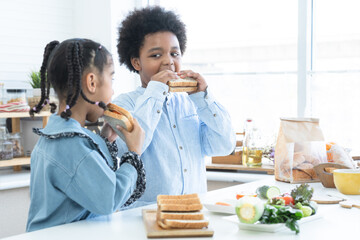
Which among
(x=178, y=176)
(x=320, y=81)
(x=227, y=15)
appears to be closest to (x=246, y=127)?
(x=320, y=81)

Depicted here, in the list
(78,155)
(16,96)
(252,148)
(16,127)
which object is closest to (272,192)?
(78,155)

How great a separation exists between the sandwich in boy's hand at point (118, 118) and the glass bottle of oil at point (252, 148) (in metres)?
1.41

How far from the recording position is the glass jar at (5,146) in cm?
326

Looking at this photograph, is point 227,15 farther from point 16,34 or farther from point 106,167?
point 106,167

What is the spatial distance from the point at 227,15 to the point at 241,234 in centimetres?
263

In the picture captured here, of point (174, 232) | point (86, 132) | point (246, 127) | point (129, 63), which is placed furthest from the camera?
point (246, 127)

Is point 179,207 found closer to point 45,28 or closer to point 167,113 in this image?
point 167,113

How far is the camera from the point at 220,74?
3678 millimetres

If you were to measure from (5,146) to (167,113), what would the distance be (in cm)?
172

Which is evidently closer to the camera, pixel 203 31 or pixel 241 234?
pixel 241 234

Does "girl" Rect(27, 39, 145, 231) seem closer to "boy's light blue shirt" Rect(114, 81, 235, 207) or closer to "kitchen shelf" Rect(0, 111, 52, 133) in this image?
"boy's light blue shirt" Rect(114, 81, 235, 207)

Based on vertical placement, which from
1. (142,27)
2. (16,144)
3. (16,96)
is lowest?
(16,144)

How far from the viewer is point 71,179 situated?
134 cm

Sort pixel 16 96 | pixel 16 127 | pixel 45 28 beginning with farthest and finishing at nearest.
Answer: pixel 45 28
pixel 16 127
pixel 16 96
